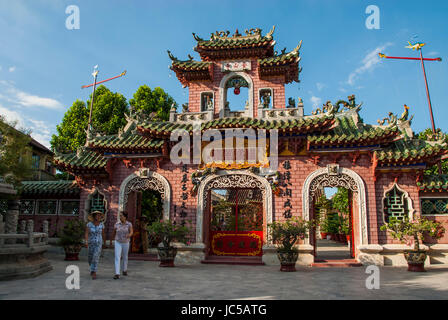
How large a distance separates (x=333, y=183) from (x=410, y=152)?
2.66 metres

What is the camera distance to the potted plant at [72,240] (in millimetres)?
11008

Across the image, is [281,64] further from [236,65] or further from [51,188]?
[51,188]

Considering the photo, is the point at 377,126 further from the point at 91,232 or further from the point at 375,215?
the point at 91,232

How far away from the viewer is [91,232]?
7.25 meters

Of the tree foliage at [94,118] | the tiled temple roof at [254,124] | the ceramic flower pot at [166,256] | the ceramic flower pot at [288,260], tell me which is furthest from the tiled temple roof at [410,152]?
the tree foliage at [94,118]

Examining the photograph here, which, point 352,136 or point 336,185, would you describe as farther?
point 336,185

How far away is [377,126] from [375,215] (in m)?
3.51

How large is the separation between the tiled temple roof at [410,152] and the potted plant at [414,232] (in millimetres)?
1967

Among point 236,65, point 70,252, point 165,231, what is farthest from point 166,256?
point 236,65

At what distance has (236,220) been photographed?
12234mm

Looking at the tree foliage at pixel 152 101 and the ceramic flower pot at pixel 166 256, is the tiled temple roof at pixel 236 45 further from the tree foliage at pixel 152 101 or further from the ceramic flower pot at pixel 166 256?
the tree foliage at pixel 152 101
